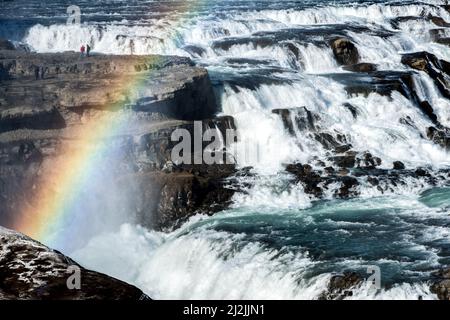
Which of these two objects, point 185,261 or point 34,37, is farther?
point 34,37

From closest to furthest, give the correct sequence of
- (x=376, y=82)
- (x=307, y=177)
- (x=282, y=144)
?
(x=307, y=177)
(x=282, y=144)
(x=376, y=82)

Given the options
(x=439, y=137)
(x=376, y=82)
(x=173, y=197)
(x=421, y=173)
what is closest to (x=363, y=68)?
(x=376, y=82)

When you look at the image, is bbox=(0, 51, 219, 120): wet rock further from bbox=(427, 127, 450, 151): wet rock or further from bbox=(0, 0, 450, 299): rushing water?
bbox=(427, 127, 450, 151): wet rock

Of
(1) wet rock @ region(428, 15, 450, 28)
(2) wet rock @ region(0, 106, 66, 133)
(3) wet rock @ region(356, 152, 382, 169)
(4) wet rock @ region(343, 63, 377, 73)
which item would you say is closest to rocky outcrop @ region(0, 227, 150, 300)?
(2) wet rock @ region(0, 106, 66, 133)

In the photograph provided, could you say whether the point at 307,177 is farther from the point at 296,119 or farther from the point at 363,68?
the point at 363,68
